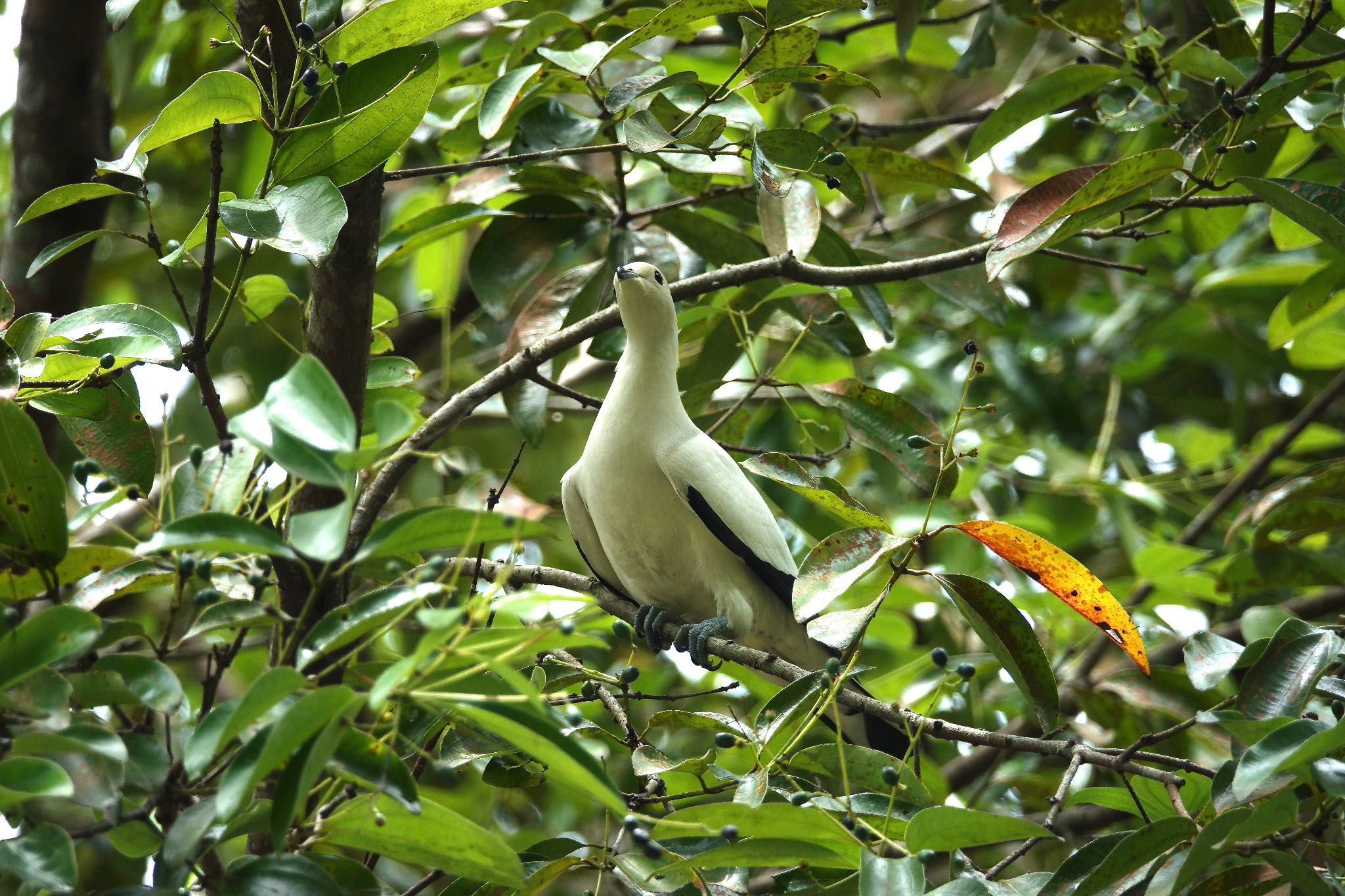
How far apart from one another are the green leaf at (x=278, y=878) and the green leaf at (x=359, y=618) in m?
0.33

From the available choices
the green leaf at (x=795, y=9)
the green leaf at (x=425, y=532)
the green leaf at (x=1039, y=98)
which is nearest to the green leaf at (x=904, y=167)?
the green leaf at (x=1039, y=98)

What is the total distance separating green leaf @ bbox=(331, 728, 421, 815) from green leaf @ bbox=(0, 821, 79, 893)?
0.37 m

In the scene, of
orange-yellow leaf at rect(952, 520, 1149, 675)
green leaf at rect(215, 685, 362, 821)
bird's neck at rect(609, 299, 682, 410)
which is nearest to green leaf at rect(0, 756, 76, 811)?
green leaf at rect(215, 685, 362, 821)

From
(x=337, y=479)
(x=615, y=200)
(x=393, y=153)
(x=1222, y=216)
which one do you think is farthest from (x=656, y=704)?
(x=337, y=479)

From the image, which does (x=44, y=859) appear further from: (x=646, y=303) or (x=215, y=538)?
(x=646, y=303)

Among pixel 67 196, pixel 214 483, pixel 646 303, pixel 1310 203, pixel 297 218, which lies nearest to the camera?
pixel 214 483

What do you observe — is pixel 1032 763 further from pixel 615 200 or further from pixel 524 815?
pixel 615 200

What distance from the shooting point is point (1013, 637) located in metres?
2.42

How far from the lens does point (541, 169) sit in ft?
10.7

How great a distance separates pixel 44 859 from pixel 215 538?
1.70 ft

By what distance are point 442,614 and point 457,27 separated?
435cm

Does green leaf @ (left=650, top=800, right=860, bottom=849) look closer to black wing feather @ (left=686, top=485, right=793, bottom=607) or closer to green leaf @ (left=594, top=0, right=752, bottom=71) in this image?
black wing feather @ (left=686, top=485, right=793, bottom=607)

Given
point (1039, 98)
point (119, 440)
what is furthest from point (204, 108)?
point (1039, 98)

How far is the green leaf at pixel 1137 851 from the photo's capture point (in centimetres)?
210
